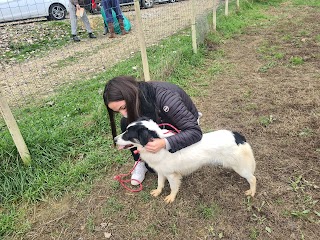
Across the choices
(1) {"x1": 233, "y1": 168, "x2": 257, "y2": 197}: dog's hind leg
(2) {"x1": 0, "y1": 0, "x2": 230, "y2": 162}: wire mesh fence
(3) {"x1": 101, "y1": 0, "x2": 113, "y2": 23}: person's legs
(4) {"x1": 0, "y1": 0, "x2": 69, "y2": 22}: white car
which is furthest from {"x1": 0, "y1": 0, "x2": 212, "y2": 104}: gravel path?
(1) {"x1": 233, "y1": 168, "x2": 257, "y2": 197}: dog's hind leg

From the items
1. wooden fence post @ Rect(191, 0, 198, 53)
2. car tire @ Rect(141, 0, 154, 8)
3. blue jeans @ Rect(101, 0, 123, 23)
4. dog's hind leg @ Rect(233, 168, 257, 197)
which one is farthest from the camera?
car tire @ Rect(141, 0, 154, 8)

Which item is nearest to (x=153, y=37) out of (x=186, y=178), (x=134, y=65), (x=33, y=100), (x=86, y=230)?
(x=134, y=65)

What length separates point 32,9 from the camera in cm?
1093

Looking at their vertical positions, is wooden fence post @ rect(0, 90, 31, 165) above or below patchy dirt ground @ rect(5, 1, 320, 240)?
above

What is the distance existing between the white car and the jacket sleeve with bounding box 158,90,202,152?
9.68 m

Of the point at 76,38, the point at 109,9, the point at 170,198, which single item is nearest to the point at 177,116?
the point at 170,198

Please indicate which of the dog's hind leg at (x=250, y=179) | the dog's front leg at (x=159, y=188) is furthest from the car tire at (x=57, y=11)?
the dog's hind leg at (x=250, y=179)

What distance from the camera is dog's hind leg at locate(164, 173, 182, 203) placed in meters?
2.58

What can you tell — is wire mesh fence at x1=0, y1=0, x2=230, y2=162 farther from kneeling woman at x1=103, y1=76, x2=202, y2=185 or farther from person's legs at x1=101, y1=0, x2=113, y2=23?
kneeling woman at x1=103, y1=76, x2=202, y2=185

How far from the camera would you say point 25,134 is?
331 cm

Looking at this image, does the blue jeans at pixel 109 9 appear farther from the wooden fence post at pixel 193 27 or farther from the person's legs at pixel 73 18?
the wooden fence post at pixel 193 27

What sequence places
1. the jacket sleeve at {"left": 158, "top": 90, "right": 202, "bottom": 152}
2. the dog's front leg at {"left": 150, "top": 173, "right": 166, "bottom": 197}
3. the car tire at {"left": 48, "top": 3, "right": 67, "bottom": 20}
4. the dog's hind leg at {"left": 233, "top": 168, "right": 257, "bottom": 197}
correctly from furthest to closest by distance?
the car tire at {"left": 48, "top": 3, "right": 67, "bottom": 20}, the dog's front leg at {"left": 150, "top": 173, "right": 166, "bottom": 197}, the dog's hind leg at {"left": 233, "top": 168, "right": 257, "bottom": 197}, the jacket sleeve at {"left": 158, "top": 90, "right": 202, "bottom": 152}

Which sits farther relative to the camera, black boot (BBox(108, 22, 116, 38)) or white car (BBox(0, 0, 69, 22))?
white car (BBox(0, 0, 69, 22))

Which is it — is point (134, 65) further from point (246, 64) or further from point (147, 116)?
point (147, 116)
